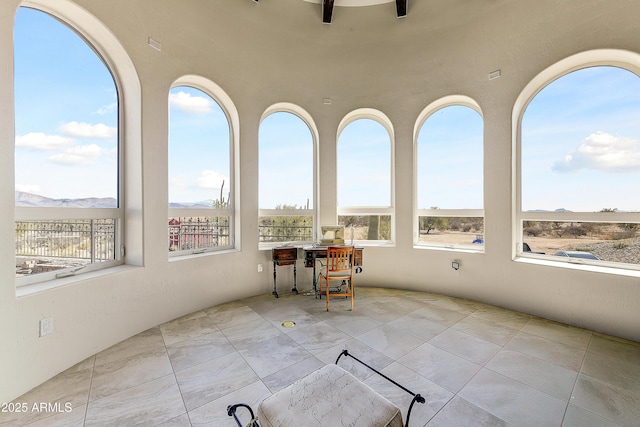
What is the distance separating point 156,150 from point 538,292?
4.70 metres

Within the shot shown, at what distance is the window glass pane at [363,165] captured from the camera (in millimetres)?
4598

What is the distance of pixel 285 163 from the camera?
4453 mm

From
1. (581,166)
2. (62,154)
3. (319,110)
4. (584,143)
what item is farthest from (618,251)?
(62,154)

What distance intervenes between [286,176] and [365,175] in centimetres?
132

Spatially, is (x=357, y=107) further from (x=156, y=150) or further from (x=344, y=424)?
(x=344, y=424)

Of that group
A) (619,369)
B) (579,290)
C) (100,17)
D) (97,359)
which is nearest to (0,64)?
(100,17)

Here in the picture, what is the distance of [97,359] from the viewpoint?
2.37 metres

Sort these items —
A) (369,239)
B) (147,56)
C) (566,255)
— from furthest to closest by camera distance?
(369,239), (566,255), (147,56)

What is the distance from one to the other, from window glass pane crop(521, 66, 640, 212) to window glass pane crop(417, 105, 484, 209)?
0.56 meters

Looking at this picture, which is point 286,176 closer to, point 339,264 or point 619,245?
point 339,264

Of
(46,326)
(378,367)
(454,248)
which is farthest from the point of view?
(454,248)

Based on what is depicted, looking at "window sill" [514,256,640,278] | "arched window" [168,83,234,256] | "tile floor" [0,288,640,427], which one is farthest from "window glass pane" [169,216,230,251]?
"window sill" [514,256,640,278]

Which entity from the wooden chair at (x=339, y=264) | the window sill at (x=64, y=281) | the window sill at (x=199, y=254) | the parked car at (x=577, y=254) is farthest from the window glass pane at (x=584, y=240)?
the window sill at (x=64, y=281)

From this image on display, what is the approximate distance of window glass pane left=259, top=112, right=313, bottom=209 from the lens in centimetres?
429
